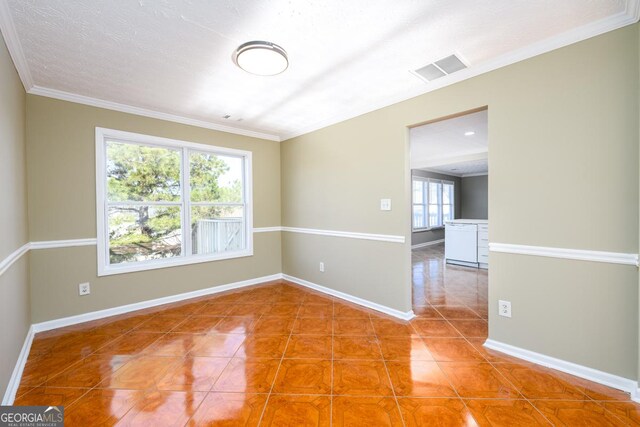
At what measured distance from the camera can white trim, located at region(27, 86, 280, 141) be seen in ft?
8.85

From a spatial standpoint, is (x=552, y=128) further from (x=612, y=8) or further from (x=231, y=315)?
(x=231, y=315)

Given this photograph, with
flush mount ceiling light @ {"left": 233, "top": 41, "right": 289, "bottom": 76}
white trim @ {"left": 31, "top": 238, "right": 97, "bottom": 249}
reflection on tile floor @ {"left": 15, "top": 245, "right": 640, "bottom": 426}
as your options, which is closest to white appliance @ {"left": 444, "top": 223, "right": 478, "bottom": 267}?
reflection on tile floor @ {"left": 15, "top": 245, "right": 640, "bottom": 426}

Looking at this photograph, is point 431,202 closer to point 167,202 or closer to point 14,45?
point 167,202

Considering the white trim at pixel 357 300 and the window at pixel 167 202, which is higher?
the window at pixel 167 202

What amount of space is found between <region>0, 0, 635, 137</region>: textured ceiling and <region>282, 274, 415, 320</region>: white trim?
232 centimetres

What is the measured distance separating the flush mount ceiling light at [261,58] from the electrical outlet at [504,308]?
8.57 feet

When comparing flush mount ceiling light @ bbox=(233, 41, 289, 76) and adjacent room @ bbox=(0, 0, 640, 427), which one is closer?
adjacent room @ bbox=(0, 0, 640, 427)

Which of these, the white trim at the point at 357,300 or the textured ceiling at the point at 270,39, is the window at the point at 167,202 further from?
the white trim at the point at 357,300

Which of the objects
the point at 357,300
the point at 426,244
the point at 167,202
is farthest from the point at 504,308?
the point at 426,244

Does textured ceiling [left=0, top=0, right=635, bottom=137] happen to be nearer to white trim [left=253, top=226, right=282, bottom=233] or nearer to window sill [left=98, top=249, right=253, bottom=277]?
window sill [left=98, top=249, right=253, bottom=277]

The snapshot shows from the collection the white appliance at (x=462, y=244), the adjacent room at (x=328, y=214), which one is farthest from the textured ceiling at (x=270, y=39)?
the white appliance at (x=462, y=244)

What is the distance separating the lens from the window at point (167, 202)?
314cm
